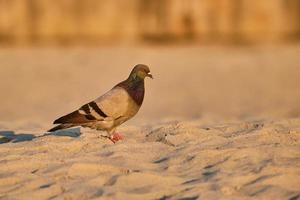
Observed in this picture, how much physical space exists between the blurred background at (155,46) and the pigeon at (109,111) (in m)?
7.56

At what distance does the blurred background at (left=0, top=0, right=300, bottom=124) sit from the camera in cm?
1583

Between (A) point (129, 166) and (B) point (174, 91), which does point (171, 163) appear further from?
(B) point (174, 91)

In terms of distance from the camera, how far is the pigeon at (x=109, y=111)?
23.8ft

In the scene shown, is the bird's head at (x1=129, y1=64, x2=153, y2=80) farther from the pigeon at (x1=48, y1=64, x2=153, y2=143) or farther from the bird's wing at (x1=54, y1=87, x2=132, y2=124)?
the bird's wing at (x1=54, y1=87, x2=132, y2=124)

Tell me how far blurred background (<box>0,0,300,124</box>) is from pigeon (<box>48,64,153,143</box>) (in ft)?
24.8

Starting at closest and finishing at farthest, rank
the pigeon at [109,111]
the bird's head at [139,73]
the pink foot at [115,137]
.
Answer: the pigeon at [109,111]
the pink foot at [115,137]
the bird's head at [139,73]

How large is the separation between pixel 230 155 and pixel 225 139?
24.6 inches

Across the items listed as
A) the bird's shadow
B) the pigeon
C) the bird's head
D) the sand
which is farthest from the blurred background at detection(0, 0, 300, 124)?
the pigeon

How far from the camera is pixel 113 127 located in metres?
7.43

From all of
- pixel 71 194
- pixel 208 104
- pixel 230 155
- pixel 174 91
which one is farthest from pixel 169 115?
pixel 71 194

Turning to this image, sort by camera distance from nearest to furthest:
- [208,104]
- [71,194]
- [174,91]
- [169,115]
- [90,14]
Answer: [71,194] → [169,115] → [208,104] → [174,91] → [90,14]

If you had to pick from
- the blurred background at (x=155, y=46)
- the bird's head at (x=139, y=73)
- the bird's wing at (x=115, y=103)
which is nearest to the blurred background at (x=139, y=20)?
the blurred background at (x=155, y=46)

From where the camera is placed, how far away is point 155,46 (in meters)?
18.9

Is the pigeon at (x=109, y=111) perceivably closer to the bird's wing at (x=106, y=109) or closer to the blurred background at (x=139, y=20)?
the bird's wing at (x=106, y=109)
